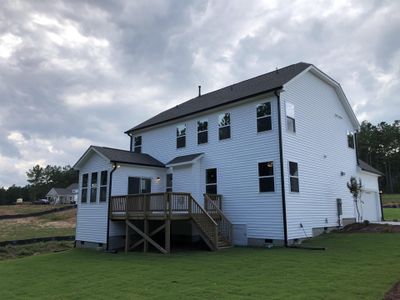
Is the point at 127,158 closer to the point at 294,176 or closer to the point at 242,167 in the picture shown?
the point at 242,167

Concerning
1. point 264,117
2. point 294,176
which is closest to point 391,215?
point 294,176

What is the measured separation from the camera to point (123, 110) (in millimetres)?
25250

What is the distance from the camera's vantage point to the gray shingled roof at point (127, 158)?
55.1 feet

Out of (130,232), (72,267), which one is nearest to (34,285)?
(72,267)

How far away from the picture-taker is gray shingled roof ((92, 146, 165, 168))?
16.8 m

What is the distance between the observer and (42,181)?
105m

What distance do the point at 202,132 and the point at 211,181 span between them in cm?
269

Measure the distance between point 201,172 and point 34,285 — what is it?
383 inches

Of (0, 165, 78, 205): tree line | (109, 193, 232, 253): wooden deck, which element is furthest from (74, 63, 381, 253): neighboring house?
(0, 165, 78, 205): tree line

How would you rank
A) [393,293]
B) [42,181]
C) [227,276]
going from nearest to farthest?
[393,293]
[227,276]
[42,181]

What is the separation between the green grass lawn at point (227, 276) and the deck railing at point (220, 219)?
222cm

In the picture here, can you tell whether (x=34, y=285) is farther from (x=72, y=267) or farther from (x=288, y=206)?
(x=288, y=206)

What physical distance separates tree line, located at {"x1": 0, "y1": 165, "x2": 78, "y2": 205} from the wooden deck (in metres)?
91.4

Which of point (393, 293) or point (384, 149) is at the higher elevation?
point (384, 149)
